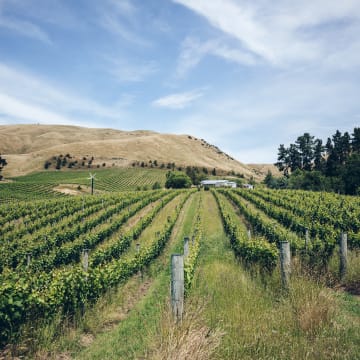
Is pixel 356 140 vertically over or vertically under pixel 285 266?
over

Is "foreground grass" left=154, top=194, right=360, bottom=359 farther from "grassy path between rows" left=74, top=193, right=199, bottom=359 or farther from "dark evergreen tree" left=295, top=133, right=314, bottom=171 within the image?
"dark evergreen tree" left=295, top=133, right=314, bottom=171

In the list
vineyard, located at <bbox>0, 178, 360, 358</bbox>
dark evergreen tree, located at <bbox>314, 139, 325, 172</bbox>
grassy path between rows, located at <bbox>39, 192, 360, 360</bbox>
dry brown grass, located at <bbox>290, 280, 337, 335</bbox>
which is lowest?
vineyard, located at <bbox>0, 178, 360, 358</bbox>

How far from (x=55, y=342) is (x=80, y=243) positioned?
17.8 metres

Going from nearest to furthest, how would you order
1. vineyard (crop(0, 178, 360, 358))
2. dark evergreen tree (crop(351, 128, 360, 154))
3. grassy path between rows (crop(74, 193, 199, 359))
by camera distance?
grassy path between rows (crop(74, 193, 199, 359))
vineyard (crop(0, 178, 360, 358))
dark evergreen tree (crop(351, 128, 360, 154))

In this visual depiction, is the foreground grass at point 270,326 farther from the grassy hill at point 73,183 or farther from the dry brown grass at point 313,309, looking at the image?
the grassy hill at point 73,183

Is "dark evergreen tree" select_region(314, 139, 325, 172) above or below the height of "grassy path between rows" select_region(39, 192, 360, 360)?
above

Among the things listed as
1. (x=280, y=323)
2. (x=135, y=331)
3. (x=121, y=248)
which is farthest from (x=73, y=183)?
(x=280, y=323)

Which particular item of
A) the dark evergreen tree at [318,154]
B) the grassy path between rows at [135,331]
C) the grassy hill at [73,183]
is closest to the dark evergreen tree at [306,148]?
the dark evergreen tree at [318,154]

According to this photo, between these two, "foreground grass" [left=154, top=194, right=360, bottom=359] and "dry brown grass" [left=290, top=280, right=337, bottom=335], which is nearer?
"foreground grass" [left=154, top=194, right=360, bottom=359]

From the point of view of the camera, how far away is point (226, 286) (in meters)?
7.79

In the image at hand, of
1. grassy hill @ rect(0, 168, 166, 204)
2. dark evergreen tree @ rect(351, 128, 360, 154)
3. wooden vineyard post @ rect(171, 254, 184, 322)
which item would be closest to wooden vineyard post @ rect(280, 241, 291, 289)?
wooden vineyard post @ rect(171, 254, 184, 322)

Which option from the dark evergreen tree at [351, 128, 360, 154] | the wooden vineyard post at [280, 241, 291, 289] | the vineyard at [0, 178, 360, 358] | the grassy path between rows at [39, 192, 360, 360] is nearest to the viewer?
the grassy path between rows at [39, 192, 360, 360]

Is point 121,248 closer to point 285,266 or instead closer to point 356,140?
point 285,266

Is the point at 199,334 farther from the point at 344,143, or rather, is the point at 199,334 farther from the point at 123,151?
the point at 123,151
